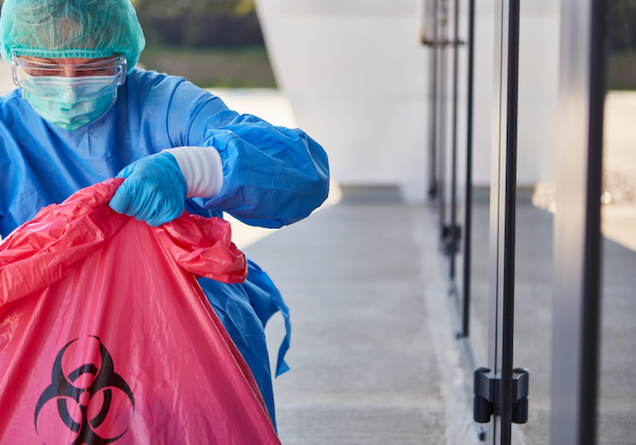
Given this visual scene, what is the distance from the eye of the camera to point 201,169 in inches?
37.4

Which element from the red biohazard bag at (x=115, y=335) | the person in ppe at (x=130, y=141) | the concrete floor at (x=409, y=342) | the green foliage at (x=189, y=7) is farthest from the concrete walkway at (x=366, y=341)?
the green foliage at (x=189, y=7)

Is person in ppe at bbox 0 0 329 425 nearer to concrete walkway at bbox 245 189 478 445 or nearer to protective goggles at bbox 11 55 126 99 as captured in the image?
protective goggles at bbox 11 55 126 99

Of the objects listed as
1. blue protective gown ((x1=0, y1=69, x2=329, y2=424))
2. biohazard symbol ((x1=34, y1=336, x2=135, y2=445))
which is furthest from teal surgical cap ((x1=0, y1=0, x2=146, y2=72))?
biohazard symbol ((x1=34, y1=336, x2=135, y2=445))

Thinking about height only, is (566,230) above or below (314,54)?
below

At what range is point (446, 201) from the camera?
347cm

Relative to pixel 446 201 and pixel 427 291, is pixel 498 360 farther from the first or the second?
pixel 446 201

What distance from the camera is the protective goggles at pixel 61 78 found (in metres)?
1.09

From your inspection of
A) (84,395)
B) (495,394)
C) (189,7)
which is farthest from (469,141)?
(189,7)

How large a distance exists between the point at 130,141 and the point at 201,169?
33 cm

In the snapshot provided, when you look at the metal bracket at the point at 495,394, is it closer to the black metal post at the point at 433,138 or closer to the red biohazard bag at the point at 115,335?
the red biohazard bag at the point at 115,335

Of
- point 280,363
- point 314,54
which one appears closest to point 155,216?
point 280,363

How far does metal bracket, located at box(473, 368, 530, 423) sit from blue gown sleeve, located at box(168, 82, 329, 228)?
0.58 m

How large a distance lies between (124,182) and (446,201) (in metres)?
2.75

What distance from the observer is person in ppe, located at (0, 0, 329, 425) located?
0.96 metres
